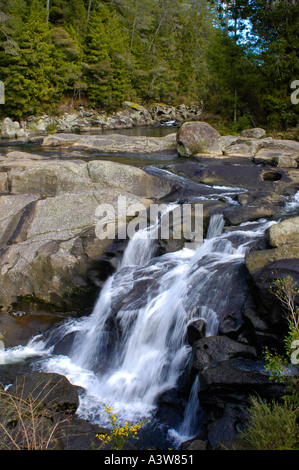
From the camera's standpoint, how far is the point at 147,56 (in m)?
44.6

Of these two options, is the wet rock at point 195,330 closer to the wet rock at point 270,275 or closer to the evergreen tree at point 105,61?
the wet rock at point 270,275

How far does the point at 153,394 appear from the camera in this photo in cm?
523

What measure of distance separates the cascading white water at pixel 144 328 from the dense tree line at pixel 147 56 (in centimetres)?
1598

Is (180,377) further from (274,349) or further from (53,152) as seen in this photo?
(53,152)

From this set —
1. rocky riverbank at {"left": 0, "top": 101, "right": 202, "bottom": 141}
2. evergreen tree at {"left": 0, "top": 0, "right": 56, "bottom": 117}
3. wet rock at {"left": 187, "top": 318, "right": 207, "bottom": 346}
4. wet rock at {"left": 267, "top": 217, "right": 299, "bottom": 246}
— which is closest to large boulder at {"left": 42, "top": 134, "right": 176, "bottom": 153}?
rocky riverbank at {"left": 0, "top": 101, "right": 202, "bottom": 141}

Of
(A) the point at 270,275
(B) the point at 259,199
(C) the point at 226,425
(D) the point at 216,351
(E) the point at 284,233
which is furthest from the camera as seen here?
(B) the point at 259,199

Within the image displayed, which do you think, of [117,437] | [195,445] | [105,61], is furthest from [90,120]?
[195,445]

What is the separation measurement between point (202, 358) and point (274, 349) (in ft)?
3.16

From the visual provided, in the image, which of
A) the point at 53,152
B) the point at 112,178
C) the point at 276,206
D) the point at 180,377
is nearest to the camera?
the point at 180,377

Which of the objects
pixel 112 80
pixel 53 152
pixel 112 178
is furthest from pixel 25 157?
pixel 112 80

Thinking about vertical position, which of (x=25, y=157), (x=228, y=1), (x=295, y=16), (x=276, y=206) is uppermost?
(x=228, y=1)

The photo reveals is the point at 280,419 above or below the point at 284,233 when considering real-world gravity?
below

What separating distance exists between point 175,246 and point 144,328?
92.8 inches

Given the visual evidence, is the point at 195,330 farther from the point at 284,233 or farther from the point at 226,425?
the point at 284,233
